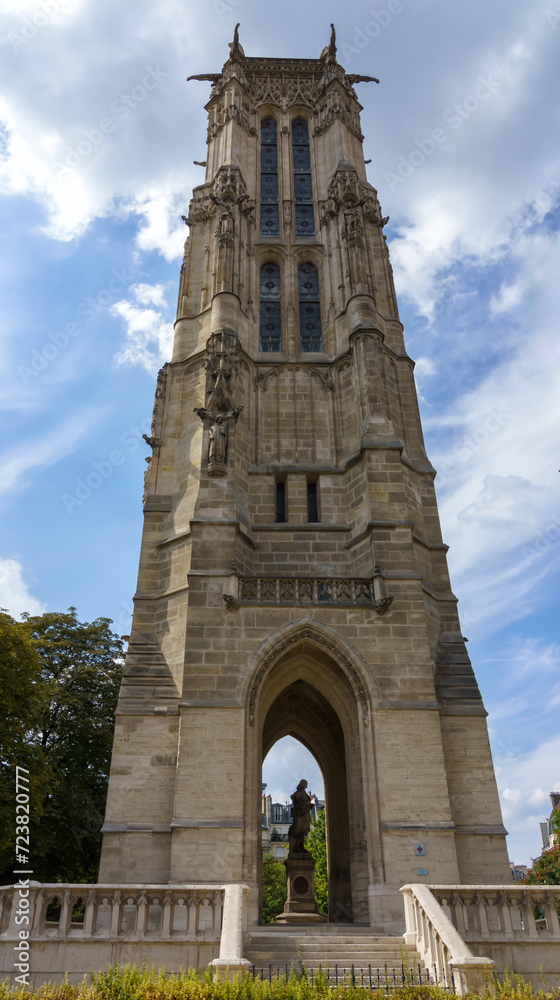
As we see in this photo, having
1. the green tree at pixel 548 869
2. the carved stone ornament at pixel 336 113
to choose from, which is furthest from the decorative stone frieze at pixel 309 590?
the green tree at pixel 548 869

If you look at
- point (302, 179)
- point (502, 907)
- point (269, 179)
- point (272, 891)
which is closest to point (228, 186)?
point (269, 179)

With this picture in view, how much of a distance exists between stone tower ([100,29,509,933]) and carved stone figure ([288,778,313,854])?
29.2 inches

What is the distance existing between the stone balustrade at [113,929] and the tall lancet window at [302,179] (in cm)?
Answer: 2100

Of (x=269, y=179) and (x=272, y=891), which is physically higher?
(x=269, y=179)

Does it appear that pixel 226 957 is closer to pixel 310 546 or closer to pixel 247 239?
pixel 310 546

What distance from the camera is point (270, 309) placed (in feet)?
75.9

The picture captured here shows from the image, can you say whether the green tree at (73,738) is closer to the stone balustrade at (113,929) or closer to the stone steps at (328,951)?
the stone balustrade at (113,929)

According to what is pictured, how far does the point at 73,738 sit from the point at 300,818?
788cm

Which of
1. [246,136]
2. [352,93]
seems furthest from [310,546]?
[352,93]

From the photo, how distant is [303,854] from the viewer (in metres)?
18.4

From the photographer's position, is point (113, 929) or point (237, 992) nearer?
point (237, 992)

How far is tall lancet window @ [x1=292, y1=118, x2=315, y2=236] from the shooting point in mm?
24953

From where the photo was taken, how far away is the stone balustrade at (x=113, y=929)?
368 inches

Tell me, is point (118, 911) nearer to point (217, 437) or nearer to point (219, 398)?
point (217, 437)
